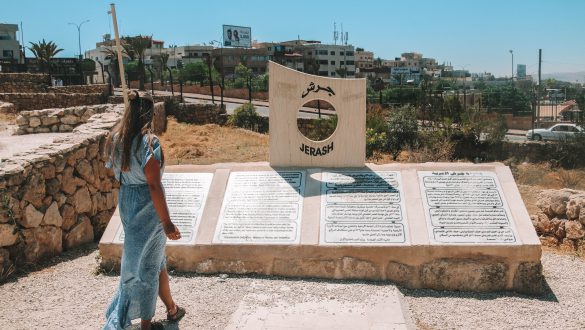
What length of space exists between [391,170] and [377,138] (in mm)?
8425

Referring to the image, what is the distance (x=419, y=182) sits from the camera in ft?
19.1

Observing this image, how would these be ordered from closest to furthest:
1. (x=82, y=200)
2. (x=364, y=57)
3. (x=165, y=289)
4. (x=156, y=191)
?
(x=156, y=191) → (x=165, y=289) → (x=82, y=200) → (x=364, y=57)

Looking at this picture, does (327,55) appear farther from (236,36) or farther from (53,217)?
(53,217)

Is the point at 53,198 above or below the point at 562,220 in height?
above

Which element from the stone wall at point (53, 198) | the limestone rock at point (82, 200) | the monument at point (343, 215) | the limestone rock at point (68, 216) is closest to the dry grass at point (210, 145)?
the stone wall at point (53, 198)

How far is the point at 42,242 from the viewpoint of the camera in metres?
5.89

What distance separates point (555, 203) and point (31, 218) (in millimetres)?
6397

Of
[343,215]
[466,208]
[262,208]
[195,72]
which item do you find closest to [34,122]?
[262,208]

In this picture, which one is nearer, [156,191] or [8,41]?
[156,191]

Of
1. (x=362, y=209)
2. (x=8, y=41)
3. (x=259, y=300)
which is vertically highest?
(x=8, y=41)

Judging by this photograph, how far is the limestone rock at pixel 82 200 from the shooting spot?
21.7 feet

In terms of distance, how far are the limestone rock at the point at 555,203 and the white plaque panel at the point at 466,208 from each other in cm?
164

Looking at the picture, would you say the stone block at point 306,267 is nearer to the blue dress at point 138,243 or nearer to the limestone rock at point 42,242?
the blue dress at point 138,243

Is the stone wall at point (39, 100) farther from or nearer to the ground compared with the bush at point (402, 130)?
farther from the ground
